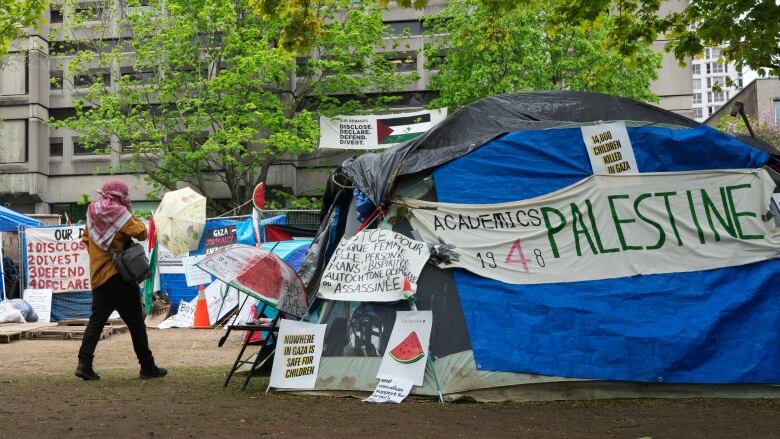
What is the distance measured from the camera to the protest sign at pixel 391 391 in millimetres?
6996

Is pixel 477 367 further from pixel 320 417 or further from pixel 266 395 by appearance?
pixel 266 395

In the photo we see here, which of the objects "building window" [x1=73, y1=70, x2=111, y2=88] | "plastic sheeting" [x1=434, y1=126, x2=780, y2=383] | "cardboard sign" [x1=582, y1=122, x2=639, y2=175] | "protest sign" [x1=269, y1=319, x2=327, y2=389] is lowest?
"protest sign" [x1=269, y1=319, x2=327, y2=389]

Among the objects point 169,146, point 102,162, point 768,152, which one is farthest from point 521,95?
point 102,162

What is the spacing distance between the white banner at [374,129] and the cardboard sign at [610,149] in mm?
12119

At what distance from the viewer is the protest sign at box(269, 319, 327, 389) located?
24.7 feet

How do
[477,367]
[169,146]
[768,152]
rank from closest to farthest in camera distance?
[477,367], [768,152], [169,146]

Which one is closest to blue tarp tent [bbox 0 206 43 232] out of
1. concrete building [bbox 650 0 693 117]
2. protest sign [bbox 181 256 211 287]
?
protest sign [bbox 181 256 211 287]

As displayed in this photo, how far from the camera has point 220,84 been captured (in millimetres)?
24641

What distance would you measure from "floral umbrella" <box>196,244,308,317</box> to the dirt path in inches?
33.4

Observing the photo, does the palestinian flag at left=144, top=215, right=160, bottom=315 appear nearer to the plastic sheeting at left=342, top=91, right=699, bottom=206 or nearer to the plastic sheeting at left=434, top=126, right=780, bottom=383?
the plastic sheeting at left=342, top=91, right=699, bottom=206

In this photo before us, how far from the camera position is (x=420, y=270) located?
286 inches

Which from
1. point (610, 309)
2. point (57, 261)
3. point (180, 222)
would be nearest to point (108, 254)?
point (610, 309)

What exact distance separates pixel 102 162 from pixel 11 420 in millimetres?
27954

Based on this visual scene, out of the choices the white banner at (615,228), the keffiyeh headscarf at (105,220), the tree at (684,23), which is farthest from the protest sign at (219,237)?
the white banner at (615,228)
